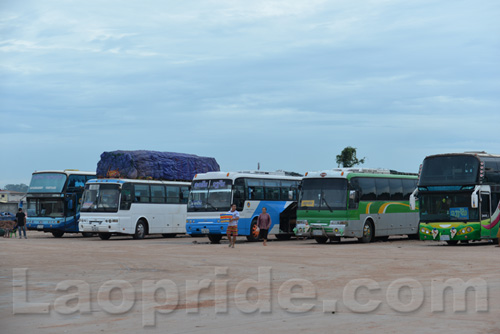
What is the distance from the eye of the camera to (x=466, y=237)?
3058cm

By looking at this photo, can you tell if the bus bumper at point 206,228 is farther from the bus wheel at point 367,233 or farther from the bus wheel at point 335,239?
the bus wheel at point 367,233

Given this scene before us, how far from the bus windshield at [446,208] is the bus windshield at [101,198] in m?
14.4

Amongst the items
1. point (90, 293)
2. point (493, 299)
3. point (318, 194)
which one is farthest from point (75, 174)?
point (493, 299)

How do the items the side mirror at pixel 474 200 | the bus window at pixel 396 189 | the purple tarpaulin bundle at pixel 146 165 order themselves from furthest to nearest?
the purple tarpaulin bundle at pixel 146 165
the bus window at pixel 396 189
the side mirror at pixel 474 200

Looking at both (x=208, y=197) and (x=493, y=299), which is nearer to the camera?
(x=493, y=299)

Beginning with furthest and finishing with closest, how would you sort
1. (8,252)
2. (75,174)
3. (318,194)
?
1. (75,174)
2. (318,194)
3. (8,252)

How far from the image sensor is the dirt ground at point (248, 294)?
10.9 metres

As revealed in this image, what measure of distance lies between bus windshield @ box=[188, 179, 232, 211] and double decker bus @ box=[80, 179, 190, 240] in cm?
462

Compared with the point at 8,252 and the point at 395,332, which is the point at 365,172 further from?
the point at 395,332

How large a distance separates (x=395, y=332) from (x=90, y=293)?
6.30 meters

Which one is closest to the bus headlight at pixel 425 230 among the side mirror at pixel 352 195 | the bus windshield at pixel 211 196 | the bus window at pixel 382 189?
the side mirror at pixel 352 195

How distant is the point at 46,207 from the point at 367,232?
1699cm

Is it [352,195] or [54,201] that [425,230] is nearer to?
[352,195]

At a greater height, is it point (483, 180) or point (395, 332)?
point (483, 180)
